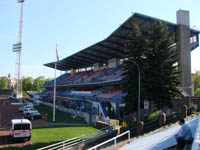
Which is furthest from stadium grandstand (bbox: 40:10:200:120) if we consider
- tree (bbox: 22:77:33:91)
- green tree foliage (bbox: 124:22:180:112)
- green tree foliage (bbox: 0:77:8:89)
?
green tree foliage (bbox: 0:77:8:89)

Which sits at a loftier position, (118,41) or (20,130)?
(118,41)

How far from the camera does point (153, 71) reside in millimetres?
20859

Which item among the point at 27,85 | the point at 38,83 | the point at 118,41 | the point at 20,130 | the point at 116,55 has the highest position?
the point at 118,41

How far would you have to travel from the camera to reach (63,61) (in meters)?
65.4

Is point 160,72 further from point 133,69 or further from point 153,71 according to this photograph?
point 133,69

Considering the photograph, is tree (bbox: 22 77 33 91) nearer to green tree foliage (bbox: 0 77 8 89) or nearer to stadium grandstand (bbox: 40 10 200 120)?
green tree foliage (bbox: 0 77 8 89)

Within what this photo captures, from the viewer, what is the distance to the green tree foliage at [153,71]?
2061cm

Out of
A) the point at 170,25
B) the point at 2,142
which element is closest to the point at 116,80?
the point at 170,25

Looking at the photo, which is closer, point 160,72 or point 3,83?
point 160,72

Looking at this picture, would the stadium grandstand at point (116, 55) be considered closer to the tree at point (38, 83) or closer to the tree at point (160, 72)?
the tree at point (160, 72)

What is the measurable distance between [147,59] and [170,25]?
11.6m

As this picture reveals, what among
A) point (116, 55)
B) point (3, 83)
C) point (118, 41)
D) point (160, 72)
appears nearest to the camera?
point (160, 72)

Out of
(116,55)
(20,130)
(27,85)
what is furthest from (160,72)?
(27,85)

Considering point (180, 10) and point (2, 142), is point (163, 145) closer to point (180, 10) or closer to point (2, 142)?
point (2, 142)
